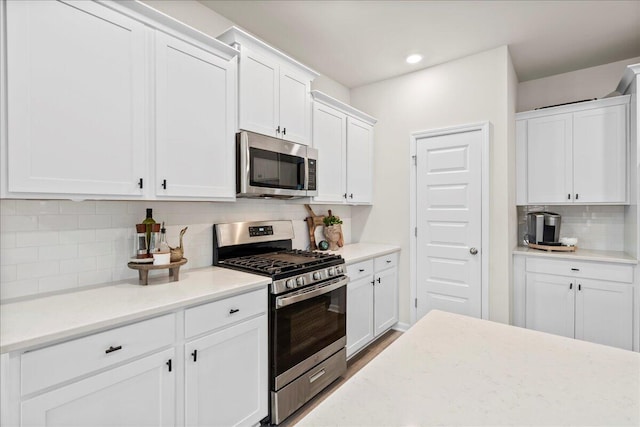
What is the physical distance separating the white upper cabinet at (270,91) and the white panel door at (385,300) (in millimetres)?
1566

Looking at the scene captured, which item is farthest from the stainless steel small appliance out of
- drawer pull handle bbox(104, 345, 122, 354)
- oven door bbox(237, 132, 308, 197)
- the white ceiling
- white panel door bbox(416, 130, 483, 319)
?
drawer pull handle bbox(104, 345, 122, 354)

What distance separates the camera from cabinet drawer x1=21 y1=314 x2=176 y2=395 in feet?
3.68

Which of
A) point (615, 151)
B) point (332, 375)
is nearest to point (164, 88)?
point (332, 375)

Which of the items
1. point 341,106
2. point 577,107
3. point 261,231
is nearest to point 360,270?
point 261,231

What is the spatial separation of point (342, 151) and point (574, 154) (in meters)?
2.29

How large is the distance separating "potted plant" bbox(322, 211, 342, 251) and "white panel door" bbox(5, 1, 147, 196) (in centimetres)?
197

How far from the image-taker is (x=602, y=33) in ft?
9.02

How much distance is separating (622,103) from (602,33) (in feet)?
2.21

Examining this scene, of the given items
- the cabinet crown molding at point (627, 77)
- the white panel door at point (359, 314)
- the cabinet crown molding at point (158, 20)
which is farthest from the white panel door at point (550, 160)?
the cabinet crown molding at point (158, 20)

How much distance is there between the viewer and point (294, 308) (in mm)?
2092

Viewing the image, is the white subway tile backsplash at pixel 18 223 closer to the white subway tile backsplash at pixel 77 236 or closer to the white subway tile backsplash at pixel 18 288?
the white subway tile backsplash at pixel 77 236

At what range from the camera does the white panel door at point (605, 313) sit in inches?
108

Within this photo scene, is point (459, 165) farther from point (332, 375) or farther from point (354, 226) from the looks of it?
point (332, 375)

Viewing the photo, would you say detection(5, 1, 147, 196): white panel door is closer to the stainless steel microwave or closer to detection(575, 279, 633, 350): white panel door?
the stainless steel microwave
